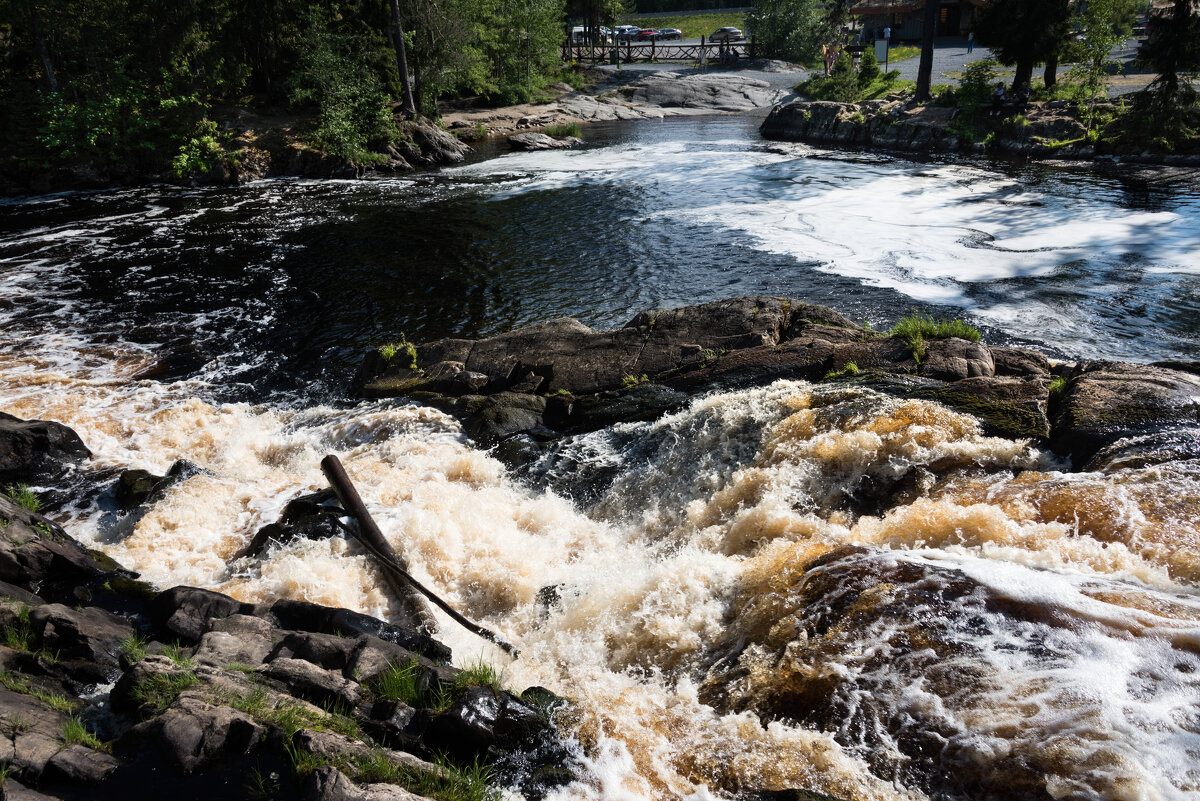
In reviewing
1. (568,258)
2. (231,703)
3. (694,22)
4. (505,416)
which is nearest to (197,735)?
(231,703)

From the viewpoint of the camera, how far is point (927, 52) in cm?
3092

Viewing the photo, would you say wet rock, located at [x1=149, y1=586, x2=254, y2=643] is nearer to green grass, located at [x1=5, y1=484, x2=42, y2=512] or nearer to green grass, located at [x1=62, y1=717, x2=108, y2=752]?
green grass, located at [x1=62, y1=717, x2=108, y2=752]

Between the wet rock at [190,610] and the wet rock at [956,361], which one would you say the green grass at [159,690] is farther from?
the wet rock at [956,361]

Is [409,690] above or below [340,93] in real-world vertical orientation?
below

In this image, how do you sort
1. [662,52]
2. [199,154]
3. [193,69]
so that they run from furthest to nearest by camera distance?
[662,52], [193,69], [199,154]

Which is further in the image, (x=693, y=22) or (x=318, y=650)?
(x=693, y=22)

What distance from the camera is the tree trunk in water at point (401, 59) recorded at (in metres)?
31.2

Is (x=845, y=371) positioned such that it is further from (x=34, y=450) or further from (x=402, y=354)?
(x=34, y=450)

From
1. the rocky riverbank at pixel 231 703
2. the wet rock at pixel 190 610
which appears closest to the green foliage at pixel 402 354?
the rocky riverbank at pixel 231 703

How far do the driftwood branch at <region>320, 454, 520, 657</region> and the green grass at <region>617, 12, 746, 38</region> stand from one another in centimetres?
6982

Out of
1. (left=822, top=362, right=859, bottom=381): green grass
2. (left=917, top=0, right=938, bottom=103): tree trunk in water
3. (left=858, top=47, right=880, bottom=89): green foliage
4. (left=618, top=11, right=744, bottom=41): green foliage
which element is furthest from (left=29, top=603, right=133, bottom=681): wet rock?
(left=618, top=11, right=744, bottom=41): green foliage

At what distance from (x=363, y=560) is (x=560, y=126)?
35990mm

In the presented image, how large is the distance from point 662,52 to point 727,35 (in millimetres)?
6108

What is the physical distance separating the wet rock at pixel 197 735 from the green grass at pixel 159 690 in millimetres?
153
